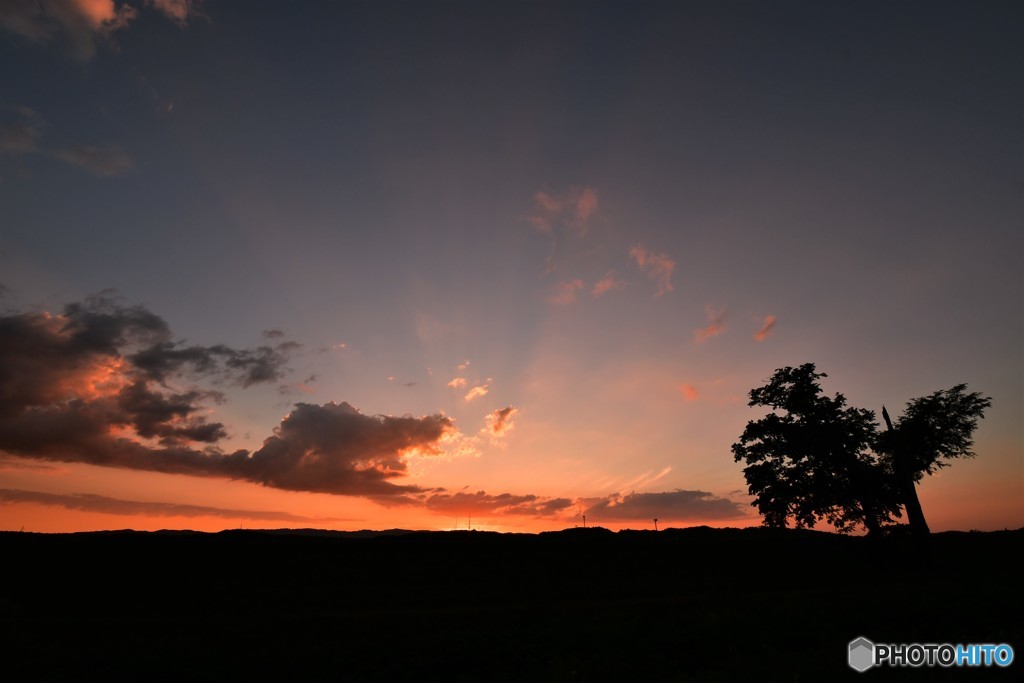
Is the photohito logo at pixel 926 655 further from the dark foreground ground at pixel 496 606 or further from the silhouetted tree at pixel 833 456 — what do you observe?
the silhouetted tree at pixel 833 456

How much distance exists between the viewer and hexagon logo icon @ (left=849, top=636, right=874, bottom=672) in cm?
1329

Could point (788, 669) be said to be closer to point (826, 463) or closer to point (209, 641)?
point (209, 641)

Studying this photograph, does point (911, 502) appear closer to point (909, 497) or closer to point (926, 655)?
A: point (909, 497)

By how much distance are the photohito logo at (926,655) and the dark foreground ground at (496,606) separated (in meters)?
0.44

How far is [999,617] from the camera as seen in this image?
17734 millimetres

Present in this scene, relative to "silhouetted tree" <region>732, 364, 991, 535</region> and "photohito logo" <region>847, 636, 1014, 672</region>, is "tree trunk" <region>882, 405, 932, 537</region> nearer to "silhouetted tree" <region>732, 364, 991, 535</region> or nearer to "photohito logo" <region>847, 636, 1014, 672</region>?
"silhouetted tree" <region>732, 364, 991, 535</region>

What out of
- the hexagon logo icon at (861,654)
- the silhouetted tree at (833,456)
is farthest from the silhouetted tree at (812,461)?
the hexagon logo icon at (861,654)

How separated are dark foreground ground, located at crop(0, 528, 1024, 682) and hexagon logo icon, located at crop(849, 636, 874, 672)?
347 mm

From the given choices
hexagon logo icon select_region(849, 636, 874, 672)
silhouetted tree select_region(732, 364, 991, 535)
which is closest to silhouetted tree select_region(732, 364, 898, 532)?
silhouetted tree select_region(732, 364, 991, 535)

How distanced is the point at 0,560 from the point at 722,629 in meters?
52.4

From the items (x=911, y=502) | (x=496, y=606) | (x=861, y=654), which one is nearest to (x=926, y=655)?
(x=861, y=654)

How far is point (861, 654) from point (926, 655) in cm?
168

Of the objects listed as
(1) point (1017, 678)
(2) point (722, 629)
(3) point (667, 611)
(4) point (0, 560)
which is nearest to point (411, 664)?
(2) point (722, 629)

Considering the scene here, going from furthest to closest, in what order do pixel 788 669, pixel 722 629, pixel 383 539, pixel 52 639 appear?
pixel 383 539, pixel 52 639, pixel 722 629, pixel 788 669
